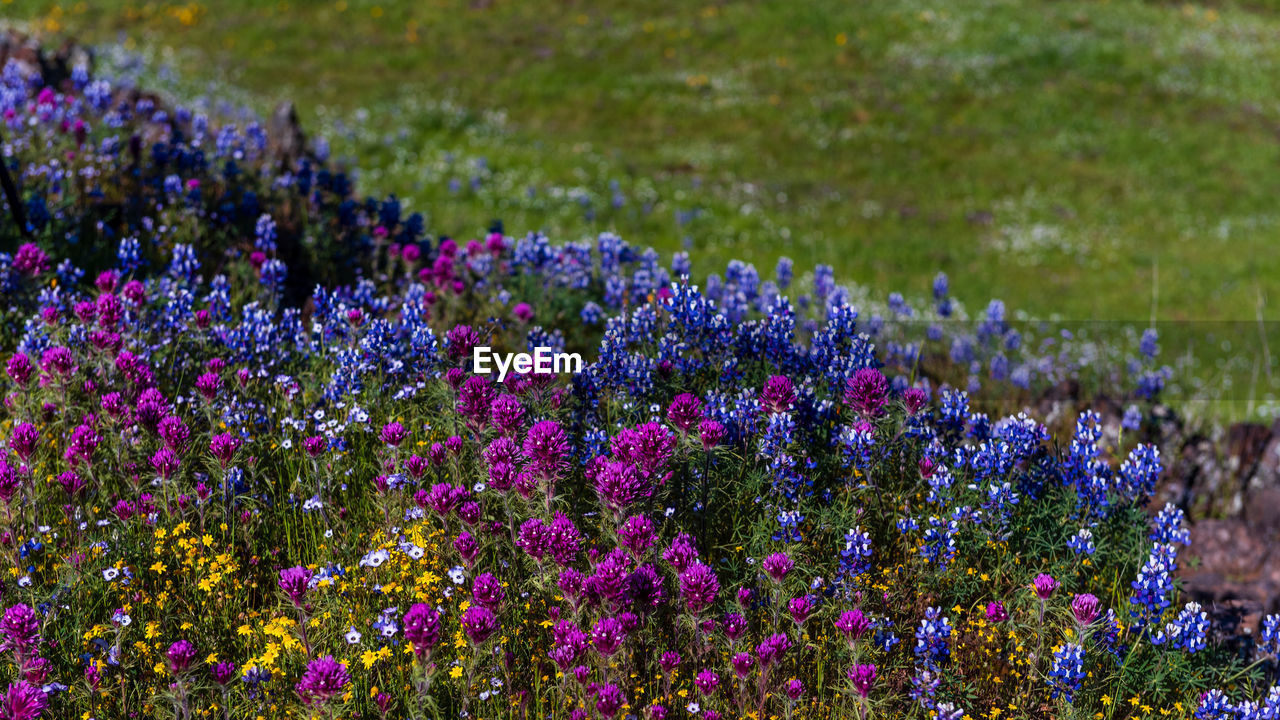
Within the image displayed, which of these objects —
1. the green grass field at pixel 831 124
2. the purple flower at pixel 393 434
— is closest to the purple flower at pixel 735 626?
the purple flower at pixel 393 434

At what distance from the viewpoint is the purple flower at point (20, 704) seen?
9.94 feet

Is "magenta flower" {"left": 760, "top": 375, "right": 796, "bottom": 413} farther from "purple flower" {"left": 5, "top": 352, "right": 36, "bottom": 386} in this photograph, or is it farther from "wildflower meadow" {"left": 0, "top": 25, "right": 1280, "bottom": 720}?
"purple flower" {"left": 5, "top": 352, "right": 36, "bottom": 386}

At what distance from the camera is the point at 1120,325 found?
1530 centimetres

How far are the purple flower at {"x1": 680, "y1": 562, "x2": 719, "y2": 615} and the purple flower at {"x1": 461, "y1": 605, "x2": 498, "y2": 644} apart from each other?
0.75 metres

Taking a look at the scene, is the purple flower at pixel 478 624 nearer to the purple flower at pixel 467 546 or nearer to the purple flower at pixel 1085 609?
the purple flower at pixel 467 546

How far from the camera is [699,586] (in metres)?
3.53

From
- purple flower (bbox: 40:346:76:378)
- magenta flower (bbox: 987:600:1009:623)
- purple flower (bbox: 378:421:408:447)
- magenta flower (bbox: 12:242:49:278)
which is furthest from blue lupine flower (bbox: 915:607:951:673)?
magenta flower (bbox: 12:242:49:278)

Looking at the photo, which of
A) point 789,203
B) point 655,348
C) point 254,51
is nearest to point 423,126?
point 789,203

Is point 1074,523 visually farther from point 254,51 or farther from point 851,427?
point 254,51

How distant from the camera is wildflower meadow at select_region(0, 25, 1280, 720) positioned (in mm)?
3658

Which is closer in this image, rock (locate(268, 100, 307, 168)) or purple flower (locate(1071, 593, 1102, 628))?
purple flower (locate(1071, 593, 1102, 628))

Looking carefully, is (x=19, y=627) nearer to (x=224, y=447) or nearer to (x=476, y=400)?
(x=224, y=447)

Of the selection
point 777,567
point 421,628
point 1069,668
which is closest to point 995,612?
point 1069,668

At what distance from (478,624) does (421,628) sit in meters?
0.20
